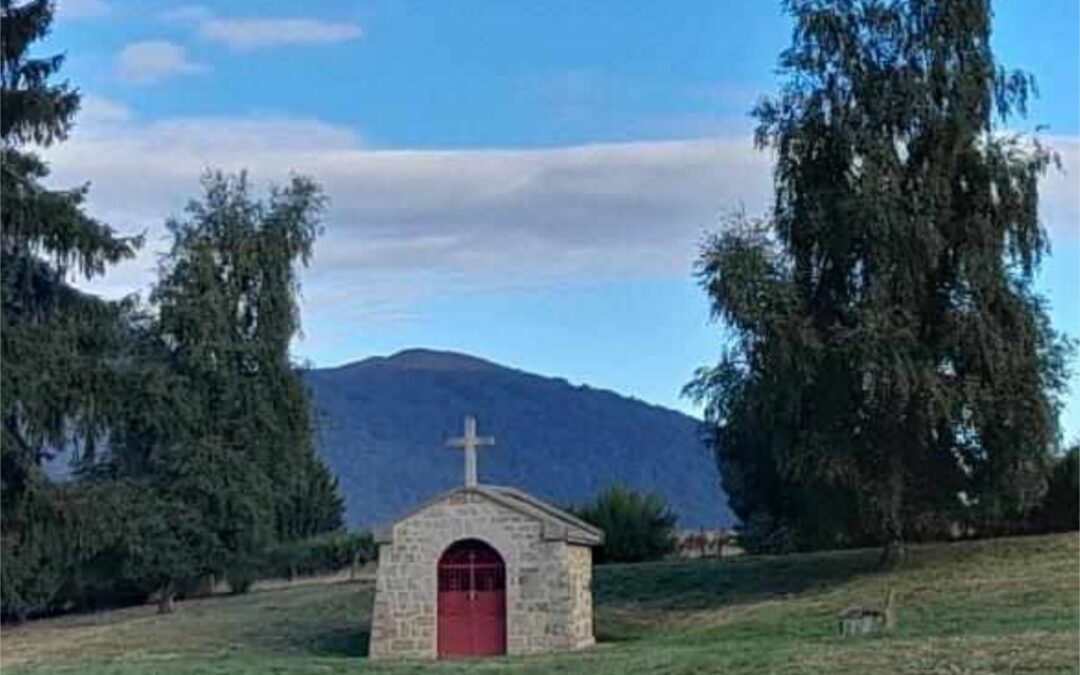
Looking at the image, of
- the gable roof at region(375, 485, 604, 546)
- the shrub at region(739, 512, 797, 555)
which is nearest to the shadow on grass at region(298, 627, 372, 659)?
the gable roof at region(375, 485, 604, 546)

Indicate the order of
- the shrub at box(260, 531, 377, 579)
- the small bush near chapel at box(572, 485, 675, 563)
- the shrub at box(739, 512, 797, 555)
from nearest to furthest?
the small bush near chapel at box(572, 485, 675, 563) < the shrub at box(739, 512, 797, 555) < the shrub at box(260, 531, 377, 579)

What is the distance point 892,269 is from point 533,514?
763 cm

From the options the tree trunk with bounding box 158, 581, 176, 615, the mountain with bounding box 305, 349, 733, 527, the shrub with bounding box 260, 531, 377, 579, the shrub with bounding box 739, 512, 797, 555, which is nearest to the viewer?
the tree trunk with bounding box 158, 581, 176, 615

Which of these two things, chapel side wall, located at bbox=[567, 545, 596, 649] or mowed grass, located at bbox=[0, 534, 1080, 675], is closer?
mowed grass, located at bbox=[0, 534, 1080, 675]

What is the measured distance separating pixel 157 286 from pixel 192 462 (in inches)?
158

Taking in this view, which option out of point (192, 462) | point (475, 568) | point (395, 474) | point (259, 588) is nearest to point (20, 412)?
point (475, 568)

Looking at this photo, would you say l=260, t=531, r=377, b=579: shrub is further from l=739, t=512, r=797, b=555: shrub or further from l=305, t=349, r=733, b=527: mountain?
l=305, t=349, r=733, b=527: mountain

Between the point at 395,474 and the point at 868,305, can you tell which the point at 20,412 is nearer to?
the point at 868,305

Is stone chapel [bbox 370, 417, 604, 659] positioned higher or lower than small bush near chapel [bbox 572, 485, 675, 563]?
lower

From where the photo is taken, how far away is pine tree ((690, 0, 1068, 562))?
3416cm

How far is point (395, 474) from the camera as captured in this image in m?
95.6

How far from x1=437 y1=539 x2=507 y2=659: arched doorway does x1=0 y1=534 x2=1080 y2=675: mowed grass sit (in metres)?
1.54

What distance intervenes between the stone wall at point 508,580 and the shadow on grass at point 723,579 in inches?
157

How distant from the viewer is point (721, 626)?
30.3 meters
